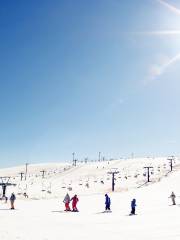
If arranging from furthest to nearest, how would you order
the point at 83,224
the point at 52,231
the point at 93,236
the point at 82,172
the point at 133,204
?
the point at 82,172 < the point at 133,204 < the point at 83,224 < the point at 52,231 < the point at 93,236

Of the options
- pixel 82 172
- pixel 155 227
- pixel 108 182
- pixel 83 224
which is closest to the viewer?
pixel 155 227

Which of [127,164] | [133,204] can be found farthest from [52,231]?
[127,164]

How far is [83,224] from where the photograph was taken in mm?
20547

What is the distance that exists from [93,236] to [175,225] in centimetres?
544

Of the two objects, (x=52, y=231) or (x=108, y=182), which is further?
(x=108, y=182)

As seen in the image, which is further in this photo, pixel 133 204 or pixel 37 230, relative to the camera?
pixel 133 204

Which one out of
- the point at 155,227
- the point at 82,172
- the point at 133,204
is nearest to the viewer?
the point at 155,227

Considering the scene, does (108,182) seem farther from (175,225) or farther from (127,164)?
(175,225)

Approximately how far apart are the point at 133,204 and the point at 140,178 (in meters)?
50.6

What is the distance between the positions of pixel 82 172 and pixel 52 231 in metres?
91.0

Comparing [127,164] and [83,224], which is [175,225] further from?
[127,164]

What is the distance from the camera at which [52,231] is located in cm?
1738

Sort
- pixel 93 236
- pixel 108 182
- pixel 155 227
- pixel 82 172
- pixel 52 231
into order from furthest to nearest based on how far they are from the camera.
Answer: pixel 82 172 → pixel 108 182 → pixel 155 227 → pixel 52 231 → pixel 93 236

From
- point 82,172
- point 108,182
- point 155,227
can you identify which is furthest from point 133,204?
point 82,172
